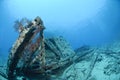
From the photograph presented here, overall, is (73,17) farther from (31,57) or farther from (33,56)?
(31,57)

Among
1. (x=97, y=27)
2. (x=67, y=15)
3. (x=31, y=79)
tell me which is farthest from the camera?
(x=67, y=15)

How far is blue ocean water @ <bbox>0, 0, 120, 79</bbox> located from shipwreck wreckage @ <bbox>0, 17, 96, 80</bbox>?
11.9 meters

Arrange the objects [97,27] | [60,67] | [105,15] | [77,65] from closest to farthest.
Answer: [60,67]
[77,65]
[105,15]
[97,27]

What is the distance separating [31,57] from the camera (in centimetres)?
649

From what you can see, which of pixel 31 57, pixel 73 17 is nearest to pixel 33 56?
pixel 31 57

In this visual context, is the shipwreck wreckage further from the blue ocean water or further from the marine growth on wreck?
the blue ocean water

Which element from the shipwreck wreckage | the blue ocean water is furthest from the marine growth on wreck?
the blue ocean water

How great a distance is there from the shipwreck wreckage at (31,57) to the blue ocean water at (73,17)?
39.0 feet

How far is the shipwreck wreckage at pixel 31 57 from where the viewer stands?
5.23 m

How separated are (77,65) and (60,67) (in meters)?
0.92

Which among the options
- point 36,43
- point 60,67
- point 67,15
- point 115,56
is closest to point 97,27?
point 67,15

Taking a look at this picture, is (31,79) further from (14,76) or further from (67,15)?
(67,15)

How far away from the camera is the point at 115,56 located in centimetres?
853

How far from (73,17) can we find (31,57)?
76.1ft
